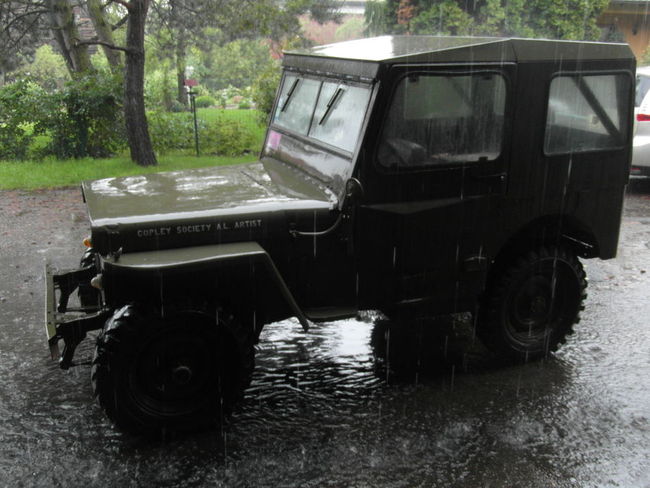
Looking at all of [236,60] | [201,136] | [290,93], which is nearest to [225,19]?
[201,136]

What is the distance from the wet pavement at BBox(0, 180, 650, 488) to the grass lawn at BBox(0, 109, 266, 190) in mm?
5742

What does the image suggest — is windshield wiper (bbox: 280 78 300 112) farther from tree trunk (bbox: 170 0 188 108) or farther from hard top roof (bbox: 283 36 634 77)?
tree trunk (bbox: 170 0 188 108)

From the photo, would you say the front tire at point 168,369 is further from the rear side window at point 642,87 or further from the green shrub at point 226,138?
the green shrub at point 226,138

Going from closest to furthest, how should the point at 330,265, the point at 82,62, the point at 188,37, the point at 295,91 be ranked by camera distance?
1. the point at 330,265
2. the point at 295,91
3. the point at 82,62
4. the point at 188,37

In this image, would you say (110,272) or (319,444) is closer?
(110,272)

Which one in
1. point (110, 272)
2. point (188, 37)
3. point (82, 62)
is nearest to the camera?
point (110, 272)

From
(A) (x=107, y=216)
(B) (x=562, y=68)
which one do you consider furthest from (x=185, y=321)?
(B) (x=562, y=68)

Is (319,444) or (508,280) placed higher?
(508,280)

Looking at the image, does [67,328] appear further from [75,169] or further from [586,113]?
[75,169]

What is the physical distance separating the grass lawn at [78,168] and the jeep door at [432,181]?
312 inches

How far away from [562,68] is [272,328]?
2.87 meters

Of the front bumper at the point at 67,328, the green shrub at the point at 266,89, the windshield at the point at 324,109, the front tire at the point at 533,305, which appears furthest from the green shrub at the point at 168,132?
the front tire at the point at 533,305

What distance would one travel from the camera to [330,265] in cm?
415

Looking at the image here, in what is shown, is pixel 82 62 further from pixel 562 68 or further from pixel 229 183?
pixel 562 68
